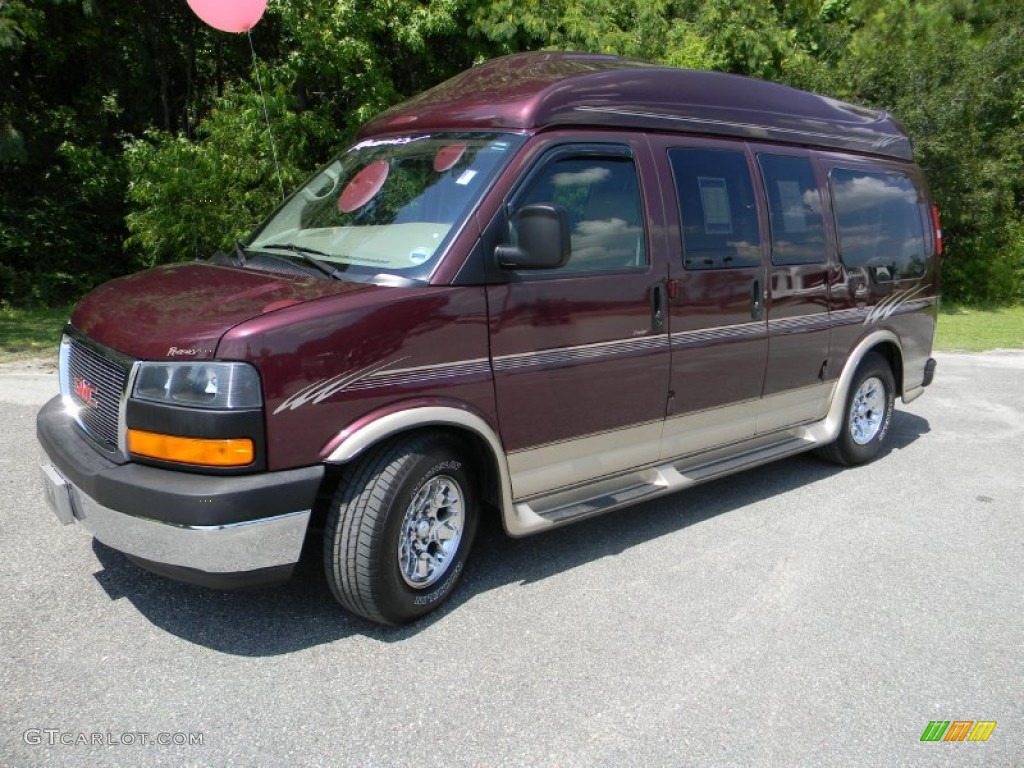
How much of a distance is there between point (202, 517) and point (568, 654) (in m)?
1.58

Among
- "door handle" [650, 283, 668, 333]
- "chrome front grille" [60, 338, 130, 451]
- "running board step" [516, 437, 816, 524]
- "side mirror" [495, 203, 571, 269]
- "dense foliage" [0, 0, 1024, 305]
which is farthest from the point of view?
"dense foliage" [0, 0, 1024, 305]

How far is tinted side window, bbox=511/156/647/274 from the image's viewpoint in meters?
4.00

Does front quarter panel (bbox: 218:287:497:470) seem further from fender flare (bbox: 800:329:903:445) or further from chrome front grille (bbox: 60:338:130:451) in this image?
fender flare (bbox: 800:329:903:445)

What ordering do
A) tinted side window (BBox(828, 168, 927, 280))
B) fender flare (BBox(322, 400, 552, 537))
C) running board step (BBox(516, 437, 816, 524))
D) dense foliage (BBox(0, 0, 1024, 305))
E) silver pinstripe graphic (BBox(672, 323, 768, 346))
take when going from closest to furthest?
fender flare (BBox(322, 400, 552, 537)) → running board step (BBox(516, 437, 816, 524)) → silver pinstripe graphic (BBox(672, 323, 768, 346)) → tinted side window (BBox(828, 168, 927, 280)) → dense foliage (BBox(0, 0, 1024, 305))

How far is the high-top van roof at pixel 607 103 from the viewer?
4062mm

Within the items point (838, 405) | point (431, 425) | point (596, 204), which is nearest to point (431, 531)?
point (431, 425)

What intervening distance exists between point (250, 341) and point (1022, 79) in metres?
17.7

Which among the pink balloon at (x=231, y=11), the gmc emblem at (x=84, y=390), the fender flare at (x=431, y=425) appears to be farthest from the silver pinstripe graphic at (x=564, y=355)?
the pink balloon at (x=231, y=11)

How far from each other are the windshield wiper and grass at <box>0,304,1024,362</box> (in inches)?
232

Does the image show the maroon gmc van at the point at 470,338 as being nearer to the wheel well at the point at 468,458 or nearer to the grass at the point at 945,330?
the wheel well at the point at 468,458

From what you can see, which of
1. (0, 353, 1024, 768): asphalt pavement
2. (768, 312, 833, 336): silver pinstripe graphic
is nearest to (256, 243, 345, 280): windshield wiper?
(0, 353, 1024, 768): asphalt pavement

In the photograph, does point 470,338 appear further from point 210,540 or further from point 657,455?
point 657,455

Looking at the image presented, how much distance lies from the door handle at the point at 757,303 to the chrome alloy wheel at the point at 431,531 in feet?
7.36

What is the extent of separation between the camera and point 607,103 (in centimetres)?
423
